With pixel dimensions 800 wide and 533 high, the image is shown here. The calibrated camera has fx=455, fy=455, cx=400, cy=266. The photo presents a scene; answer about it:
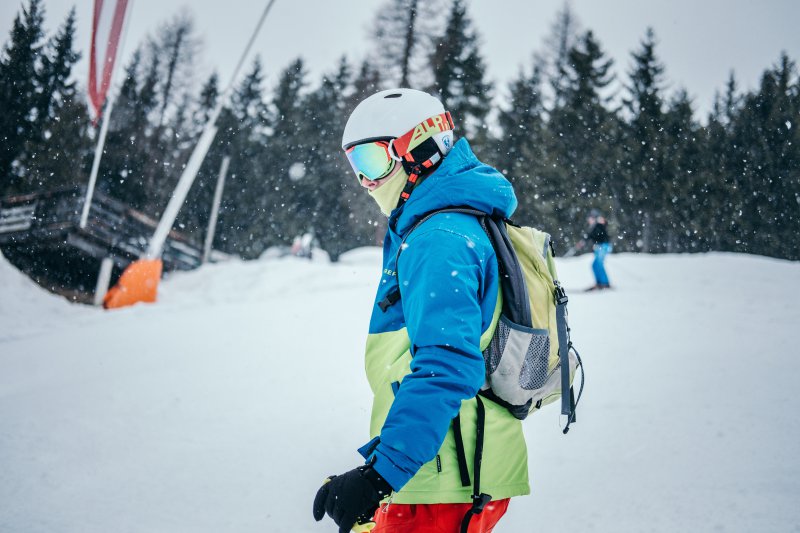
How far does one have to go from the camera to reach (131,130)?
26.5 meters

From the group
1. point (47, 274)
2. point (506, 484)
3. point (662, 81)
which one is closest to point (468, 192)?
point (506, 484)

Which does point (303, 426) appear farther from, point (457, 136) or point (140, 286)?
point (457, 136)

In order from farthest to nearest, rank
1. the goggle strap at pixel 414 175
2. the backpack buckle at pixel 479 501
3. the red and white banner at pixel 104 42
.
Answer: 1. the red and white banner at pixel 104 42
2. the goggle strap at pixel 414 175
3. the backpack buckle at pixel 479 501

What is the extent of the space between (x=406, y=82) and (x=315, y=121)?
11.8 m

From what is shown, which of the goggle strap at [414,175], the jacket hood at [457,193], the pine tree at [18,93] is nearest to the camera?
the jacket hood at [457,193]

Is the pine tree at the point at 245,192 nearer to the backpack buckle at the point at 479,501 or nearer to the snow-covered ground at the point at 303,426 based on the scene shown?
the snow-covered ground at the point at 303,426

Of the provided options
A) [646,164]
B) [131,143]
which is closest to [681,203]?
[646,164]

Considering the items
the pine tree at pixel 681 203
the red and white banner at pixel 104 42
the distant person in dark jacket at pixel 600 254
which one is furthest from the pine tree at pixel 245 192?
the pine tree at pixel 681 203

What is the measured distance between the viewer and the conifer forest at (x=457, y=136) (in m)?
25.3

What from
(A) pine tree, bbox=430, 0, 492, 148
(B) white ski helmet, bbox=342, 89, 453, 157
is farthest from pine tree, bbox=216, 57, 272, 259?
(B) white ski helmet, bbox=342, 89, 453, 157

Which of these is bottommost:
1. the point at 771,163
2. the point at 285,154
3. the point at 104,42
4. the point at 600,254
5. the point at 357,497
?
the point at 357,497

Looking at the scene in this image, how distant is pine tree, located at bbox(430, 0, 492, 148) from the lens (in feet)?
78.2

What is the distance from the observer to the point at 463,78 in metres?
24.9

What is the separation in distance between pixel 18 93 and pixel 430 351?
32.5 m
